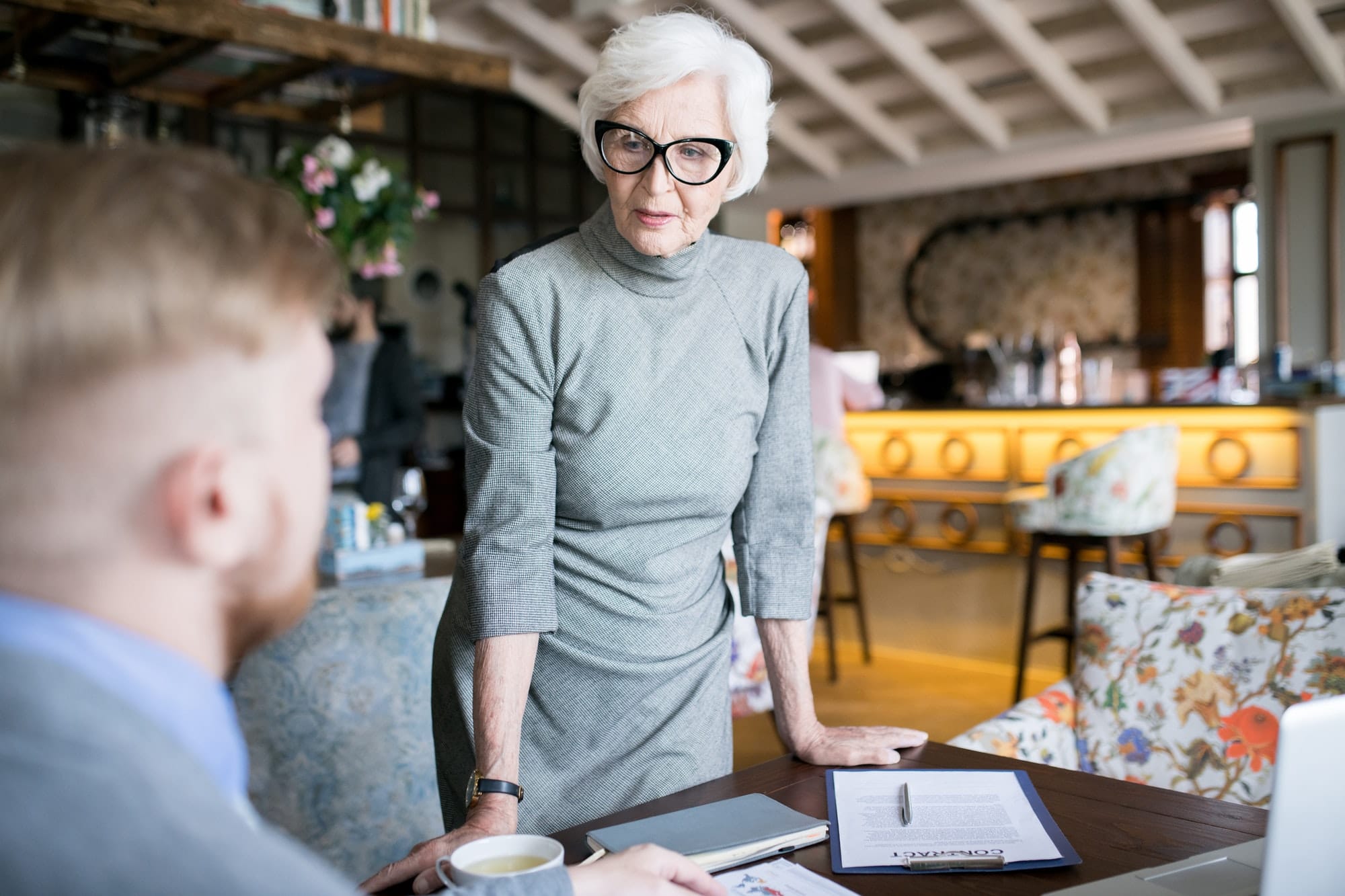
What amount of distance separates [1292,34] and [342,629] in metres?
5.56

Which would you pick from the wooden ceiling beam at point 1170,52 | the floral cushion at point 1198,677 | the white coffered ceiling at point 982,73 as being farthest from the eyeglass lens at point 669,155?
the wooden ceiling beam at point 1170,52

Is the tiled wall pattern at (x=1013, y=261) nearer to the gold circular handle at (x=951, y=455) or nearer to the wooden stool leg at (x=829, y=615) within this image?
the gold circular handle at (x=951, y=455)

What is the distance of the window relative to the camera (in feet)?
30.8

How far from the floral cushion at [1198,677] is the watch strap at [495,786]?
121 cm

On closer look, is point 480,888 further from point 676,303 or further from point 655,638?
point 676,303

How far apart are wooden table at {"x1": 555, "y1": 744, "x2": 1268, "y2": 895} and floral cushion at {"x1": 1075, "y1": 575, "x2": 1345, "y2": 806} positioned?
2.29 ft

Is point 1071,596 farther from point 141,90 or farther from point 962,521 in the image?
point 141,90

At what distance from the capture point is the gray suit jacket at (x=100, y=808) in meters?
0.41

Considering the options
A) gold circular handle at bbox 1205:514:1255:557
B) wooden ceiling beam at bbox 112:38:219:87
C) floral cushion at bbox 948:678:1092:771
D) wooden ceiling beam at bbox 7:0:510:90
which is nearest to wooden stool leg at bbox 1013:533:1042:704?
gold circular handle at bbox 1205:514:1255:557

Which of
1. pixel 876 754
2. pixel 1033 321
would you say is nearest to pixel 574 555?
pixel 876 754

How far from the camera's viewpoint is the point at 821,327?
39.0 ft

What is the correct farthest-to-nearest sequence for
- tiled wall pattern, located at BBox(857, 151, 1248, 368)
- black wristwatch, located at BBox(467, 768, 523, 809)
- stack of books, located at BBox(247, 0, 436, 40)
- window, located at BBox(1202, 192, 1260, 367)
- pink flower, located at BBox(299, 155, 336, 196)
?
tiled wall pattern, located at BBox(857, 151, 1248, 368) → window, located at BBox(1202, 192, 1260, 367) → stack of books, located at BBox(247, 0, 436, 40) → pink flower, located at BBox(299, 155, 336, 196) → black wristwatch, located at BBox(467, 768, 523, 809)

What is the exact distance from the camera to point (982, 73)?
6559 millimetres

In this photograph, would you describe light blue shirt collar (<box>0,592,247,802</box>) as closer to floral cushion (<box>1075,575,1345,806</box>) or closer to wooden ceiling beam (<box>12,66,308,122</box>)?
floral cushion (<box>1075,575,1345,806</box>)
